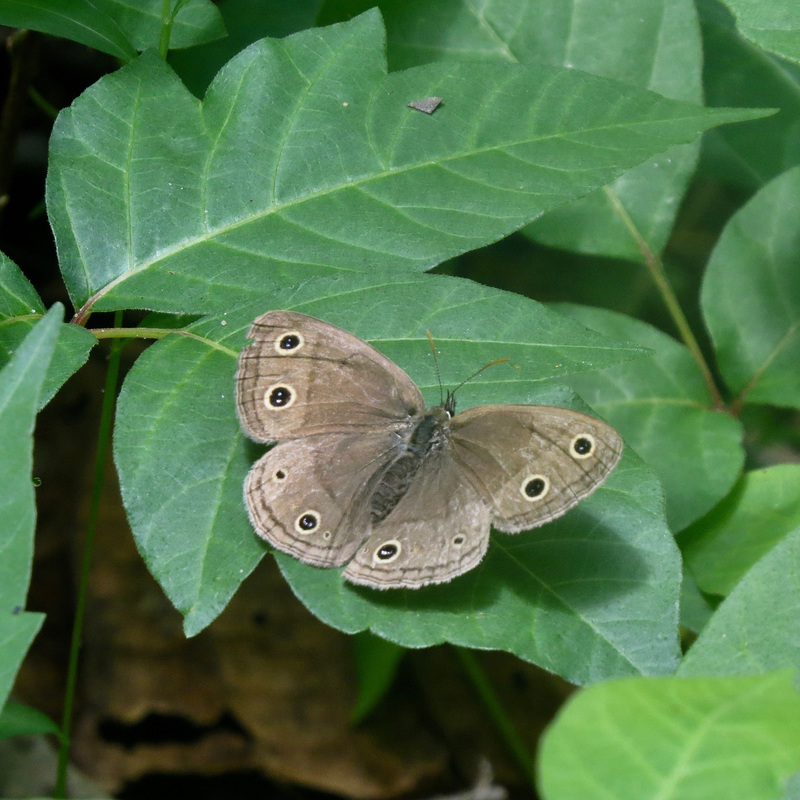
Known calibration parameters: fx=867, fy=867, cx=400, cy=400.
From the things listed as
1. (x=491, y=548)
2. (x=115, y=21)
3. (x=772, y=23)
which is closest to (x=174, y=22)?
(x=115, y=21)

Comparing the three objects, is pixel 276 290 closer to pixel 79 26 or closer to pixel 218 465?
pixel 218 465

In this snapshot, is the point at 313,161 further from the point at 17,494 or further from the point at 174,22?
the point at 17,494

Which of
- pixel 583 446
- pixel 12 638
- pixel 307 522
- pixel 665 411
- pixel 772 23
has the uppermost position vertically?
pixel 772 23

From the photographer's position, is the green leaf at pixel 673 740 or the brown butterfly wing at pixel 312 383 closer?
the green leaf at pixel 673 740

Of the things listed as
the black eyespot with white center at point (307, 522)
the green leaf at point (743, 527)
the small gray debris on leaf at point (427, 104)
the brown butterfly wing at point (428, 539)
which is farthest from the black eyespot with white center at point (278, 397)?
the green leaf at point (743, 527)

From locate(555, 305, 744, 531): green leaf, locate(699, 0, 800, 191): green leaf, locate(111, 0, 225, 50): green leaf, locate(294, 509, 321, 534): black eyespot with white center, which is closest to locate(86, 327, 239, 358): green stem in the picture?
locate(294, 509, 321, 534): black eyespot with white center

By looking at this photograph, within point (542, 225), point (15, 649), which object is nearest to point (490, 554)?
point (15, 649)

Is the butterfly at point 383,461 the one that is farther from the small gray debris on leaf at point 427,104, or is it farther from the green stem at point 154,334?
the small gray debris on leaf at point 427,104
